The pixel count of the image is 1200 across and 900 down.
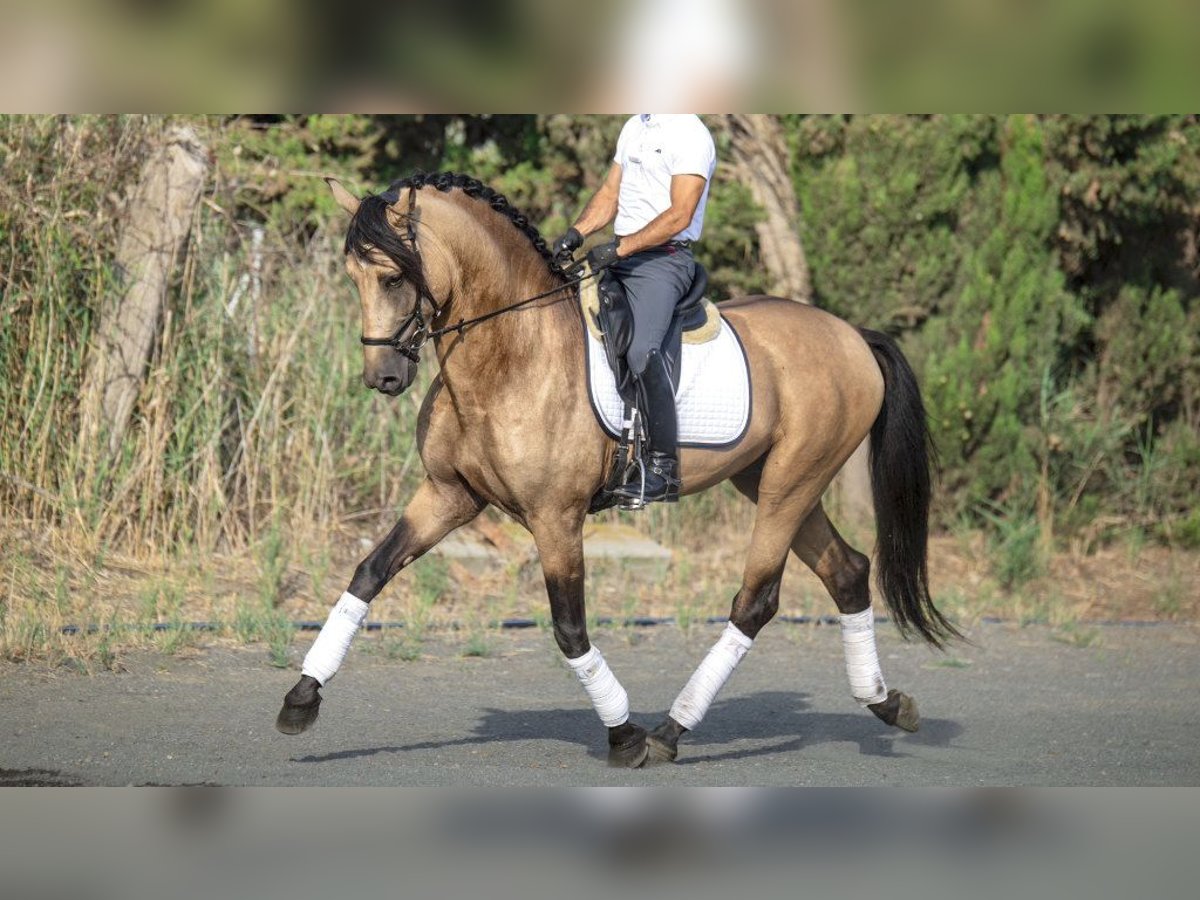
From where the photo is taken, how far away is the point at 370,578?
20.4ft

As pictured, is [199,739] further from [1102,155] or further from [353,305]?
[1102,155]

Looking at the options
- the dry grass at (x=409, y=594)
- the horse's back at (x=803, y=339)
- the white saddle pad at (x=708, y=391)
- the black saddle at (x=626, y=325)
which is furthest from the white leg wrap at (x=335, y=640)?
the dry grass at (x=409, y=594)

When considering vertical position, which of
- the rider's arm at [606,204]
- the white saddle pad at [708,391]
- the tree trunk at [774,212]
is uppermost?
the tree trunk at [774,212]

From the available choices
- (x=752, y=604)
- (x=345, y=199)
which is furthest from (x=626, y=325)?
(x=752, y=604)

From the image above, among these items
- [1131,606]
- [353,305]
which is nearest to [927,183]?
[1131,606]

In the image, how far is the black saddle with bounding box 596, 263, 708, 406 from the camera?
634 centimetres

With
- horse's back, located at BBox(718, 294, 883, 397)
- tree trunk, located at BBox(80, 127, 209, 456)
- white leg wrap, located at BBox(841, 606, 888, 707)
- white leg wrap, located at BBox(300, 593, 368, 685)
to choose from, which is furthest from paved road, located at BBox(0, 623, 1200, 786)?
tree trunk, located at BBox(80, 127, 209, 456)

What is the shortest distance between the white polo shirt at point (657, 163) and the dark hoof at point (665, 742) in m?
2.13

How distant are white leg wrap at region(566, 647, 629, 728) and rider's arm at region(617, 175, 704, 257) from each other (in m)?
1.69

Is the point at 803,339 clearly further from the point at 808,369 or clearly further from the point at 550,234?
the point at 550,234

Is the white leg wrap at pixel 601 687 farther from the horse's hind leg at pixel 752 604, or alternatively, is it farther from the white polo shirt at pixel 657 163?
the white polo shirt at pixel 657 163

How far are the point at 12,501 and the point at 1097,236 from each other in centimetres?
888

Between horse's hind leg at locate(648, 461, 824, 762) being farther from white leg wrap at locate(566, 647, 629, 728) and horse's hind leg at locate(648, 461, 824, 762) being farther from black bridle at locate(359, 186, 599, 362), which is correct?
black bridle at locate(359, 186, 599, 362)

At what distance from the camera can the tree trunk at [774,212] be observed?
501 inches
